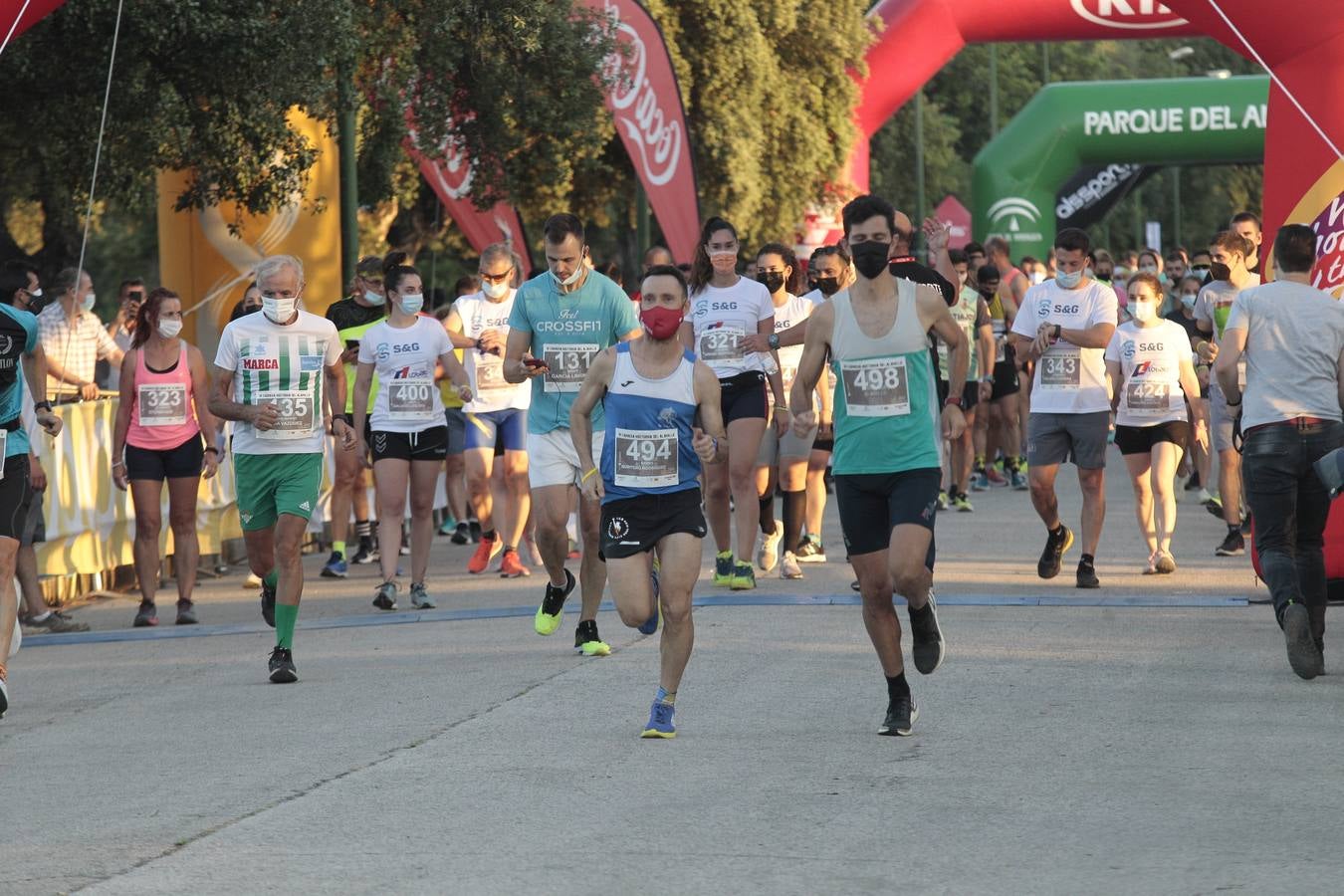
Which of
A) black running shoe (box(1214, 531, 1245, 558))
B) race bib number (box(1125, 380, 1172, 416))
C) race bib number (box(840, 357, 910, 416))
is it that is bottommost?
black running shoe (box(1214, 531, 1245, 558))

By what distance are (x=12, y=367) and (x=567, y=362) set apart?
8.23 feet

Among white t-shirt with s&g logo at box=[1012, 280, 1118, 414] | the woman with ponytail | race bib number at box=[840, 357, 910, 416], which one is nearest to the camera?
race bib number at box=[840, 357, 910, 416]

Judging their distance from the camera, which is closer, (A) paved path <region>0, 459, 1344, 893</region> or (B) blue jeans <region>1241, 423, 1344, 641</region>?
(A) paved path <region>0, 459, 1344, 893</region>

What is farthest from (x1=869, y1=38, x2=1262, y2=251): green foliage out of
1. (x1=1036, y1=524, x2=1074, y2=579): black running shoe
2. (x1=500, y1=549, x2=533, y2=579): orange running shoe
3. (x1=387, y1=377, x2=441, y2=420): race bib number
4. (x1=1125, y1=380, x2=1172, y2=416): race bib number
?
(x1=387, y1=377, x2=441, y2=420): race bib number

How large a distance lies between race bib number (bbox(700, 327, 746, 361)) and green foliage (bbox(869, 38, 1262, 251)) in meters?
35.4

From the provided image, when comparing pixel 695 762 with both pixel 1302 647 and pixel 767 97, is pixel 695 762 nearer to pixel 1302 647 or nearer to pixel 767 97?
pixel 1302 647

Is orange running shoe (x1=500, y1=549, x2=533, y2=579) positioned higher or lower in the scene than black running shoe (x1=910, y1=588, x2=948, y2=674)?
lower

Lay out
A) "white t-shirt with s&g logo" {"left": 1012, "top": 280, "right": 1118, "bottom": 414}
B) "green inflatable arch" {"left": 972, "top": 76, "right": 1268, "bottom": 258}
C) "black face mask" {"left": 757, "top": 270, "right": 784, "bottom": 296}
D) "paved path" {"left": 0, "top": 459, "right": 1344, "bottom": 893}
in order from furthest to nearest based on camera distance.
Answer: "green inflatable arch" {"left": 972, "top": 76, "right": 1268, "bottom": 258} < "black face mask" {"left": 757, "top": 270, "right": 784, "bottom": 296} < "white t-shirt with s&g logo" {"left": 1012, "top": 280, "right": 1118, "bottom": 414} < "paved path" {"left": 0, "top": 459, "right": 1344, "bottom": 893}

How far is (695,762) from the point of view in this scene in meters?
7.43

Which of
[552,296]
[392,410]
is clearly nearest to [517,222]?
[392,410]

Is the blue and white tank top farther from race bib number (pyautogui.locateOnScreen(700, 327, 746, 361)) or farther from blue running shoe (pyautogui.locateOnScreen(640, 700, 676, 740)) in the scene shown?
race bib number (pyautogui.locateOnScreen(700, 327, 746, 361))

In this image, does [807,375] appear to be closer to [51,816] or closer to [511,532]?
[51,816]

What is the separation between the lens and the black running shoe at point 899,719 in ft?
25.8

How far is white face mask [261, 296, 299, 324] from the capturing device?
1022 cm
